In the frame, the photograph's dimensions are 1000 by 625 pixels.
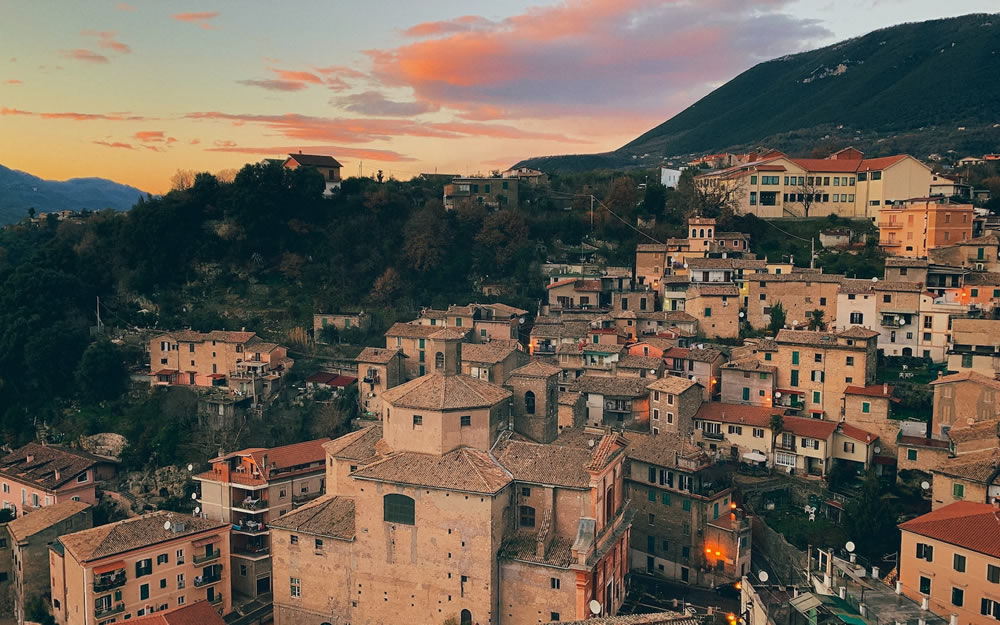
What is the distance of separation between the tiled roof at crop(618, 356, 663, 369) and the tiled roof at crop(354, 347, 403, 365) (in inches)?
540

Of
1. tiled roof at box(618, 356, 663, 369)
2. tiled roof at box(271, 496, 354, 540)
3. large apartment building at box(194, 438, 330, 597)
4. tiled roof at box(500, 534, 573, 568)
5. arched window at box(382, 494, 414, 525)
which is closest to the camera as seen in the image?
tiled roof at box(500, 534, 573, 568)

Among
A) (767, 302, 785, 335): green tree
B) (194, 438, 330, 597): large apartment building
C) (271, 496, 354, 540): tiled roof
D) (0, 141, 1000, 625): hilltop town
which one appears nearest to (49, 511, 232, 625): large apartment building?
(0, 141, 1000, 625): hilltop town

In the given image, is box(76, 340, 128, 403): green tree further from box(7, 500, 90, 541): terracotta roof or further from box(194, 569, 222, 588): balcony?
box(194, 569, 222, 588): balcony

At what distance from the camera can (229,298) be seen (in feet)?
194

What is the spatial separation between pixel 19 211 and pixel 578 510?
141 metres

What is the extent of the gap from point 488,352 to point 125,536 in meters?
19.7

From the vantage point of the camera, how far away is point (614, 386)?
4278 centimetres

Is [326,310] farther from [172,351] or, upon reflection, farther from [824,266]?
[824,266]

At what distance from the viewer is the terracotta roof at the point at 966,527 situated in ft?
84.7

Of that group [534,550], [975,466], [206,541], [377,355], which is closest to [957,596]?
[975,466]

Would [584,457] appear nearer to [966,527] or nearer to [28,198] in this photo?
[966,527]

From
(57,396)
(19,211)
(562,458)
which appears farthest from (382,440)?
(19,211)

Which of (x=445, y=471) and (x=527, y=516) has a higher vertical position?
(x=445, y=471)

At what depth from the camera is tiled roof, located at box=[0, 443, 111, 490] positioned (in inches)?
1633
